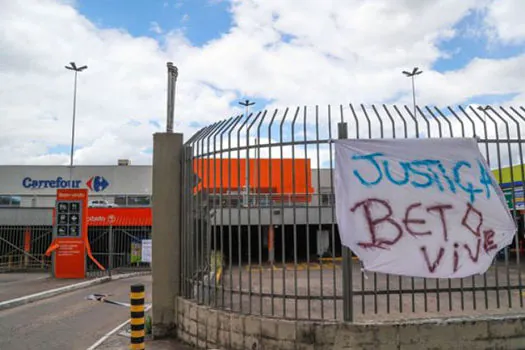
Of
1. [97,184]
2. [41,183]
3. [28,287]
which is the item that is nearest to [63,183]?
[41,183]

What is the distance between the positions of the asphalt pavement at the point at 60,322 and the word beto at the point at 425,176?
5124 mm

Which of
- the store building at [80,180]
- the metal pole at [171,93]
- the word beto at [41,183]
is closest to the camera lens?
the metal pole at [171,93]

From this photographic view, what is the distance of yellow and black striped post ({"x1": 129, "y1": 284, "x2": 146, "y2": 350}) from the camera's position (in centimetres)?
548

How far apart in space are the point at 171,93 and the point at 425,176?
433 centimetres

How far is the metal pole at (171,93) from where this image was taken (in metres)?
7.27

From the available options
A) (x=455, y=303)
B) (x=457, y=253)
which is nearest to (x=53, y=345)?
(x=457, y=253)

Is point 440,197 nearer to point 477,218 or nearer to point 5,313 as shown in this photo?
point 477,218

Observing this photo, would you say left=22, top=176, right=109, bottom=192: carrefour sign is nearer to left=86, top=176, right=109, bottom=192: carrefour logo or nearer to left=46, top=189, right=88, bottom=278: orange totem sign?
left=86, top=176, right=109, bottom=192: carrefour logo

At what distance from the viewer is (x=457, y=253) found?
211 inches

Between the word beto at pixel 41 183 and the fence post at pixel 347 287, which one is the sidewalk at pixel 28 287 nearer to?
the fence post at pixel 347 287

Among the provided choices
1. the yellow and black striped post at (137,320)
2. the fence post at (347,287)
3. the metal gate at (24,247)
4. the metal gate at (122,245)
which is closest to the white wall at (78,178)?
the metal gate at (24,247)

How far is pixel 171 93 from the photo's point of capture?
7418 millimetres

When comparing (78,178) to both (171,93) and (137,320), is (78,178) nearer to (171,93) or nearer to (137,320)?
(171,93)

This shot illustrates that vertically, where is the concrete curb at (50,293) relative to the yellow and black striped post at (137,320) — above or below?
below
